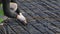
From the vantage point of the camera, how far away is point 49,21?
2553 mm

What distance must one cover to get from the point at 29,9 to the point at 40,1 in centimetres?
41

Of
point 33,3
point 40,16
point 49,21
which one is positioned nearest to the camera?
point 49,21

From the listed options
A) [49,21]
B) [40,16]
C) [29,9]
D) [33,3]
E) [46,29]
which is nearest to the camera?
[46,29]

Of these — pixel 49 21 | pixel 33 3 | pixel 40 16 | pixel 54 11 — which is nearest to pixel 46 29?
pixel 49 21

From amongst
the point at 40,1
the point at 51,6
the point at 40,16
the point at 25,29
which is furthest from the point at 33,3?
the point at 25,29

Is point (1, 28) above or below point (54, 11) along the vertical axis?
below

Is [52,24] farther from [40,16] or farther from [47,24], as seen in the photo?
[40,16]

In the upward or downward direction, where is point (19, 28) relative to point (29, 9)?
downward

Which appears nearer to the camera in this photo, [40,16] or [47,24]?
[47,24]

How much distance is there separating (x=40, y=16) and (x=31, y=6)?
47 cm

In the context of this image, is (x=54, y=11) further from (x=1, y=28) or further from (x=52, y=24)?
(x=1, y=28)

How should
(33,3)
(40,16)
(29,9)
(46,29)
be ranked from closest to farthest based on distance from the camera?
(46,29) → (40,16) → (29,9) → (33,3)

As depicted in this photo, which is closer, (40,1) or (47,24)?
(47,24)

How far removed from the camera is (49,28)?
2357 millimetres
